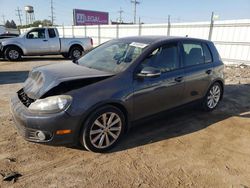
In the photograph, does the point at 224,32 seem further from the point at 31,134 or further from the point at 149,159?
the point at 31,134

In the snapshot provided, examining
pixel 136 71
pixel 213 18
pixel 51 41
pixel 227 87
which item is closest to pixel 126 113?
pixel 136 71

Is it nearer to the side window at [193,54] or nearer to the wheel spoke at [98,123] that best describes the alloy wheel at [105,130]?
the wheel spoke at [98,123]

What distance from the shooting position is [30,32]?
12.9 m

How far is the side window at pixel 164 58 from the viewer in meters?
3.78

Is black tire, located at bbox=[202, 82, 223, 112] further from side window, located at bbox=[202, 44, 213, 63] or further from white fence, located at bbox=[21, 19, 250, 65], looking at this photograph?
white fence, located at bbox=[21, 19, 250, 65]

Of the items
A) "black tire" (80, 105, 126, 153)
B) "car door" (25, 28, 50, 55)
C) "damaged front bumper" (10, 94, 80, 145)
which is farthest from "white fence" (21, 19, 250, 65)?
"damaged front bumper" (10, 94, 80, 145)

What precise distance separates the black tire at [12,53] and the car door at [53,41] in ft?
5.53

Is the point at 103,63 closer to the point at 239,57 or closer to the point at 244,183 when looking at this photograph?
the point at 244,183

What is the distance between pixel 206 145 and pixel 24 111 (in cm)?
274

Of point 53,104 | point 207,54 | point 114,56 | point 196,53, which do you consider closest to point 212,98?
point 207,54

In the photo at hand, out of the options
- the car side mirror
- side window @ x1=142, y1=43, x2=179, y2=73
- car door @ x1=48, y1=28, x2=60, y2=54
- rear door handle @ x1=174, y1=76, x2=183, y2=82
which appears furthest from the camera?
car door @ x1=48, y1=28, x2=60, y2=54

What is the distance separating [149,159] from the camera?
3.30 metres

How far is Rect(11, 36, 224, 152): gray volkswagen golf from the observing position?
2.98 m

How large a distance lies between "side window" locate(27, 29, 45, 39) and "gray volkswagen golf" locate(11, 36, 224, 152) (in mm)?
9731
